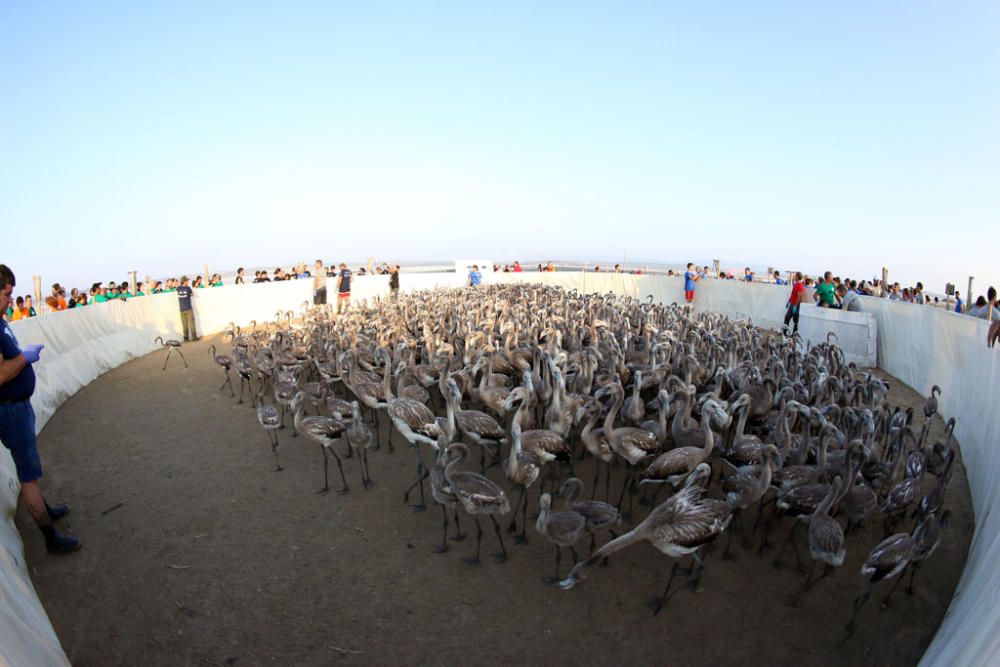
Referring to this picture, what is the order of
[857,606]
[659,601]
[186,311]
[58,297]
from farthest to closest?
[186,311]
[58,297]
[659,601]
[857,606]

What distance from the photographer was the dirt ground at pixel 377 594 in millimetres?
4730

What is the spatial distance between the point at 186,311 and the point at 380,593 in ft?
54.1

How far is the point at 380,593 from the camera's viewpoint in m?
5.44

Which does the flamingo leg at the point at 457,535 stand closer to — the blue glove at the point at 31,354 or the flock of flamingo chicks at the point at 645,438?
the flock of flamingo chicks at the point at 645,438

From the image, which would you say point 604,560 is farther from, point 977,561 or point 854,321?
point 854,321

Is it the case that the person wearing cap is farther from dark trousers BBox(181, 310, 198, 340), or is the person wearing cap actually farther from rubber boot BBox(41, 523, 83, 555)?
dark trousers BBox(181, 310, 198, 340)

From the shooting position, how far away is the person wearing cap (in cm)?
538

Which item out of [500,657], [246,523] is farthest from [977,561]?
[246,523]

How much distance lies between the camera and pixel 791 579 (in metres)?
5.65

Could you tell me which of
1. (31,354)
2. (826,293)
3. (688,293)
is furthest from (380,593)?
(688,293)

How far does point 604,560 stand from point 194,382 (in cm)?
1133

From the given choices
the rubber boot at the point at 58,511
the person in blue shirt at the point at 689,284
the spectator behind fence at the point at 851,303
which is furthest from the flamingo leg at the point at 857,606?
the person in blue shirt at the point at 689,284

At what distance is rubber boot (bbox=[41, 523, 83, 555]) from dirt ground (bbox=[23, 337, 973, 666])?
0.35 ft

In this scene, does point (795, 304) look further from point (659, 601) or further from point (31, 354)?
point (31, 354)
